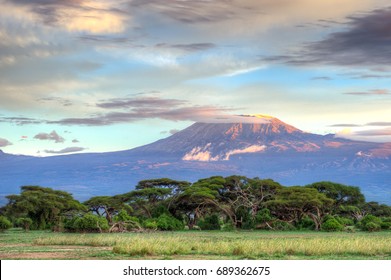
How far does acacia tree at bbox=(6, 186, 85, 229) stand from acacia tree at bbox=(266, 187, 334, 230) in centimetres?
1770

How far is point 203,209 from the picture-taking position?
6944 centimetres

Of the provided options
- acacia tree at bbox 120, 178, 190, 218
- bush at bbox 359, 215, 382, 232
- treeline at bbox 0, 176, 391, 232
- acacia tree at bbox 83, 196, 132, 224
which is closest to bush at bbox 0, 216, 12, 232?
treeline at bbox 0, 176, 391, 232

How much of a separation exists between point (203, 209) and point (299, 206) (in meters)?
9.43

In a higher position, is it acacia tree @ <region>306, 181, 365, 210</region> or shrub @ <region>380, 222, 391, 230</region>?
acacia tree @ <region>306, 181, 365, 210</region>

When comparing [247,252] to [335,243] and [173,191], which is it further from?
[173,191]

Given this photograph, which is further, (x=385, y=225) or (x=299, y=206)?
(x=299, y=206)

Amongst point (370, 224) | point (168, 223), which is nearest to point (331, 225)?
point (370, 224)

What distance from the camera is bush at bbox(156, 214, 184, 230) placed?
62.1m

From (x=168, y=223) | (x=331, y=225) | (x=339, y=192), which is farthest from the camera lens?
(x=339, y=192)

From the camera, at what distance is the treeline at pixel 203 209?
63438 mm

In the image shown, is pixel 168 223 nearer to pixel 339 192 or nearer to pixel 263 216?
pixel 263 216

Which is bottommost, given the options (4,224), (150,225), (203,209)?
(4,224)

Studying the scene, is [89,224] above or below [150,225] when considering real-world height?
above

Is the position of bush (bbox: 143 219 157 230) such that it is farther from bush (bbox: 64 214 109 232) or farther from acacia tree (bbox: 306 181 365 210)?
acacia tree (bbox: 306 181 365 210)
